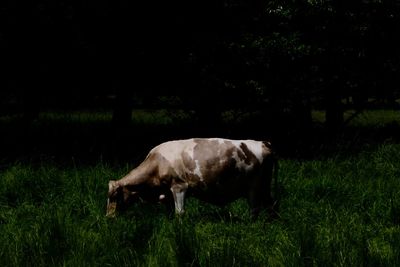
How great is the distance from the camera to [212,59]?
39.7ft

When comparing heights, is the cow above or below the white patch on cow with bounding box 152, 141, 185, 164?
below

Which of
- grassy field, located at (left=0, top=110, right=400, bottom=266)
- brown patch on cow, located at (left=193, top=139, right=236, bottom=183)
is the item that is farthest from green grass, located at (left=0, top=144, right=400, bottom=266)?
brown patch on cow, located at (left=193, top=139, right=236, bottom=183)

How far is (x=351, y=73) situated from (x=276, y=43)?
8.69 feet

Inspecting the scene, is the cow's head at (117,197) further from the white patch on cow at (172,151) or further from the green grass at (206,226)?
the white patch on cow at (172,151)

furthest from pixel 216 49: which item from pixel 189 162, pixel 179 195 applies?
pixel 179 195

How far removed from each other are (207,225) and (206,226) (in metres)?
0.07

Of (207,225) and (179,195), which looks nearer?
(207,225)

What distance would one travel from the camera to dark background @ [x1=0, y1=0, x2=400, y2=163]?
11914 mm

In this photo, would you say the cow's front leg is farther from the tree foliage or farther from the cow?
the tree foliage

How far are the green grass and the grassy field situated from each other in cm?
1

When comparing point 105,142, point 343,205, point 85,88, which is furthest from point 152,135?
point 343,205

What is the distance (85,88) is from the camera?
50.7 ft

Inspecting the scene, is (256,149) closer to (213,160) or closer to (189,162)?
(213,160)

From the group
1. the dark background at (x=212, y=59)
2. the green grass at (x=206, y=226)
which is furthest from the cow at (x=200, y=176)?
the dark background at (x=212, y=59)
